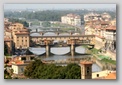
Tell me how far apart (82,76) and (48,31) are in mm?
731

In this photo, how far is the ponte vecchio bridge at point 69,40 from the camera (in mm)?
6305

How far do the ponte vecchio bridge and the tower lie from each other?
0.74ft

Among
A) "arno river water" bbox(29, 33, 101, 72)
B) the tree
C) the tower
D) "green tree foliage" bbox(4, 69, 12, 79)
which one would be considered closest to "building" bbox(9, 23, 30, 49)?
"arno river water" bbox(29, 33, 101, 72)

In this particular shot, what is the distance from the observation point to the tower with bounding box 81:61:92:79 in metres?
6.23

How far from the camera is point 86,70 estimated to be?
6.25m

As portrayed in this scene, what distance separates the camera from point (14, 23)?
6.28 m

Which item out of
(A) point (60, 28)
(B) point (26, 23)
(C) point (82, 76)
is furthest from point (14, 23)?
(C) point (82, 76)

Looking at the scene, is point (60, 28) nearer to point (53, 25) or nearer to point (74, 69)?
point (53, 25)

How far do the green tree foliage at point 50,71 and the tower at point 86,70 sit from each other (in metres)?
0.05

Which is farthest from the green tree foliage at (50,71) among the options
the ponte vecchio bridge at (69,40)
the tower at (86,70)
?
the ponte vecchio bridge at (69,40)

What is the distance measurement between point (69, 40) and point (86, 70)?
0.45 m

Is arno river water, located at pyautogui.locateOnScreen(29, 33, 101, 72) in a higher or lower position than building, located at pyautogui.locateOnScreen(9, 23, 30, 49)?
lower

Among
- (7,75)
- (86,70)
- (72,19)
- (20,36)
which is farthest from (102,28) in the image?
(7,75)

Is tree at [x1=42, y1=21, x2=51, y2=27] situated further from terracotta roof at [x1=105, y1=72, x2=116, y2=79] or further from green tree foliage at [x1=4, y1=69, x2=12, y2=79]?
terracotta roof at [x1=105, y1=72, x2=116, y2=79]
